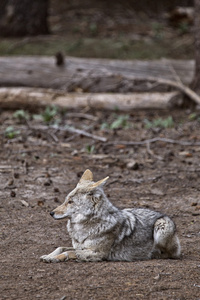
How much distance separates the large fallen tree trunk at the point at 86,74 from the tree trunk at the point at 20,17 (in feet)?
10.5

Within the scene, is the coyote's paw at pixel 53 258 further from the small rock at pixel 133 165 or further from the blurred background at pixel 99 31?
the blurred background at pixel 99 31

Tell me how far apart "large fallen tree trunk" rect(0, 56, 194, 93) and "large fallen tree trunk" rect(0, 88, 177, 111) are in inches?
15.2

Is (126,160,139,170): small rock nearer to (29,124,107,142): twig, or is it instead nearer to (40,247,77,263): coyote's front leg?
(29,124,107,142): twig

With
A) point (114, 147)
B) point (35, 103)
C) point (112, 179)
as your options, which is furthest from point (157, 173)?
point (35, 103)

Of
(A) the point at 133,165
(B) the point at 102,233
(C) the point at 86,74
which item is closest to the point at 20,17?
(C) the point at 86,74

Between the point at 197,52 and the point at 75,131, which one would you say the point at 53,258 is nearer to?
the point at 75,131

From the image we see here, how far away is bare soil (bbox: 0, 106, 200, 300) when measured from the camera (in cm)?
475

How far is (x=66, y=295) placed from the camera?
14.6 feet

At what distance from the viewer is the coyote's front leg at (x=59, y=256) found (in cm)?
548

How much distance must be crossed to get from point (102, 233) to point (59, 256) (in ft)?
1.81

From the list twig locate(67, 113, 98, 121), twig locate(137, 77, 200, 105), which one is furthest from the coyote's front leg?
twig locate(137, 77, 200, 105)

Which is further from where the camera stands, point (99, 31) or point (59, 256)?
point (99, 31)

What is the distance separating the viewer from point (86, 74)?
46.6 ft

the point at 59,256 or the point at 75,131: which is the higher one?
the point at 59,256
